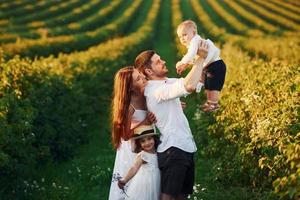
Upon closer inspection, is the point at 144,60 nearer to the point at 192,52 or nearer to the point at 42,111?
the point at 192,52

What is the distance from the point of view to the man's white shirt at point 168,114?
6.09 m

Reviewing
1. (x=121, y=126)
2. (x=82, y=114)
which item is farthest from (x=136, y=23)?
(x=121, y=126)

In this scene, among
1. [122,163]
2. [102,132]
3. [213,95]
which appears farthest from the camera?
[102,132]

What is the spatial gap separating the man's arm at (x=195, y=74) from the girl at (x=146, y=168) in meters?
0.77

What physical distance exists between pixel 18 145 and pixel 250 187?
3.72 m

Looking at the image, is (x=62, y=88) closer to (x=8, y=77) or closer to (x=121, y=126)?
(x=8, y=77)

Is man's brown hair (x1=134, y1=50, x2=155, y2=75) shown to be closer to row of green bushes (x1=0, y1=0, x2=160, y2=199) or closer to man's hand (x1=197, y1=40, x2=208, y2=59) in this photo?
man's hand (x1=197, y1=40, x2=208, y2=59)

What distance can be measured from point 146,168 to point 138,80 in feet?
3.20

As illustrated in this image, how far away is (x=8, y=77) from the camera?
11.1 meters

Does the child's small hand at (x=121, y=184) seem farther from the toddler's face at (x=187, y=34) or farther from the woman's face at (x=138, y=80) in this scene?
the toddler's face at (x=187, y=34)

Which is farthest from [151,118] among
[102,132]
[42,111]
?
[102,132]

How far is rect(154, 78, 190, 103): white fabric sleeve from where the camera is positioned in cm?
595

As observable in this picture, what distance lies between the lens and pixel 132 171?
651cm

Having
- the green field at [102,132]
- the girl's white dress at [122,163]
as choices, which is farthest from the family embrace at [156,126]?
the green field at [102,132]
